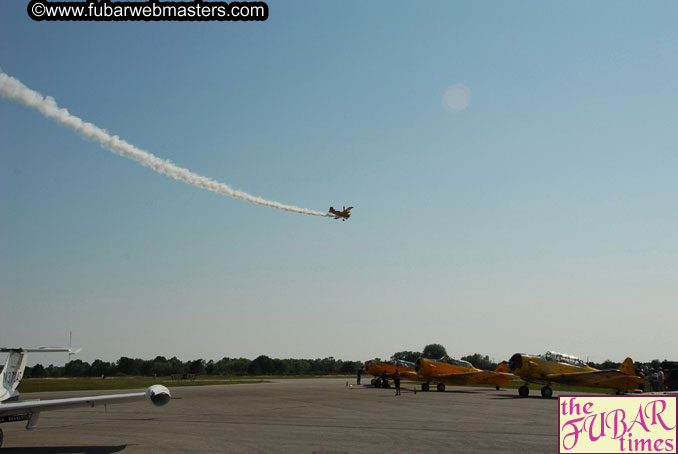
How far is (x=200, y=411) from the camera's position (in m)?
24.9

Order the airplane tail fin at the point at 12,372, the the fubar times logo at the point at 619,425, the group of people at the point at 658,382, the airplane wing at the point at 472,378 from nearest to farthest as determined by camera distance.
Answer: the the fubar times logo at the point at 619,425 → the airplane tail fin at the point at 12,372 → the airplane wing at the point at 472,378 → the group of people at the point at 658,382

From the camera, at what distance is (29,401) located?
1410cm

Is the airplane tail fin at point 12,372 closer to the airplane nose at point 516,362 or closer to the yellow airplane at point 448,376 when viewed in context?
the airplane nose at point 516,362

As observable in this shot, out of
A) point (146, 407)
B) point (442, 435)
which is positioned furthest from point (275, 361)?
point (442, 435)

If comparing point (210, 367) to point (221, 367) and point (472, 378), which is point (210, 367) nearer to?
point (221, 367)

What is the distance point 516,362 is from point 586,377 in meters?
4.36

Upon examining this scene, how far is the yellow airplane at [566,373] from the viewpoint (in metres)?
34.8

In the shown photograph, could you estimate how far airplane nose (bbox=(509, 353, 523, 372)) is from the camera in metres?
36.8

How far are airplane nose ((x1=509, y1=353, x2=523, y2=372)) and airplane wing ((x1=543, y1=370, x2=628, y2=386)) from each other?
7.33 feet

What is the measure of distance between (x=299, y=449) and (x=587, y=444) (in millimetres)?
6613

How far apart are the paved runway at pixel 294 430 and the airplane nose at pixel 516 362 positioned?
1086 centimetres

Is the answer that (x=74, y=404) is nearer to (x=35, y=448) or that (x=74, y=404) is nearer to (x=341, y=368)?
(x=35, y=448)

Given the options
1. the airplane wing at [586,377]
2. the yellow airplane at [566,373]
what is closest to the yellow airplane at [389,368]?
the yellow airplane at [566,373]

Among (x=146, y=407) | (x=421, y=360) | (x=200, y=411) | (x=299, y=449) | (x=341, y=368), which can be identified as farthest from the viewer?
(x=341, y=368)
